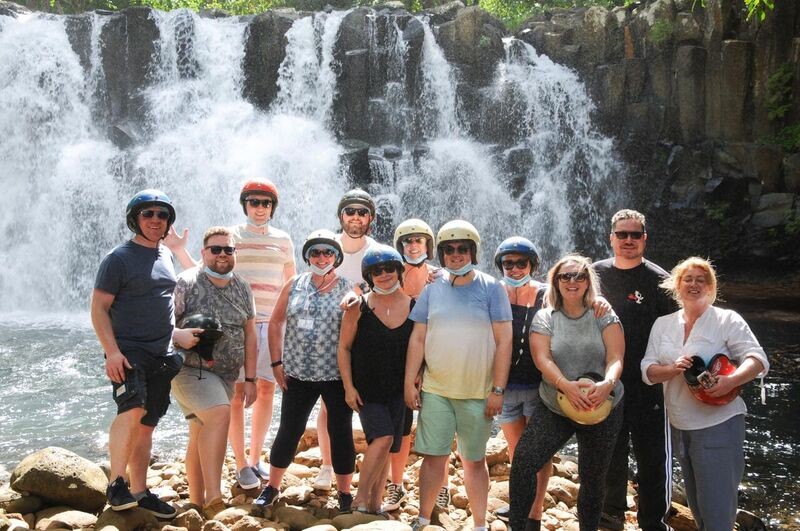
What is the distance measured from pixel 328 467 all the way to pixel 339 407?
29.0 inches

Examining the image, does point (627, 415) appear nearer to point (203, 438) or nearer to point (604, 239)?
point (203, 438)

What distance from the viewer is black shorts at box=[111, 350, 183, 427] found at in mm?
4215

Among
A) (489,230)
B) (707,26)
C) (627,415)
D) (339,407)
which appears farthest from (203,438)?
(707,26)

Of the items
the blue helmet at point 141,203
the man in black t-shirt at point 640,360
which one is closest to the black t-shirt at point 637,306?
the man in black t-shirt at point 640,360

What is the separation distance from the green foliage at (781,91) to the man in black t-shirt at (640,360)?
1496 cm

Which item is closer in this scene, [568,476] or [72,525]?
[72,525]

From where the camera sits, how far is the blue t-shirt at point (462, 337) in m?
4.26

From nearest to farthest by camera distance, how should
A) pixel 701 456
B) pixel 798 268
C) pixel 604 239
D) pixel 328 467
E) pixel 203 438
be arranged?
pixel 701 456, pixel 203 438, pixel 328 467, pixel 798 268, pixel 604 239

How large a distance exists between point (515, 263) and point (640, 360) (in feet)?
3.31

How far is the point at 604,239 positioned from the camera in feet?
59.4

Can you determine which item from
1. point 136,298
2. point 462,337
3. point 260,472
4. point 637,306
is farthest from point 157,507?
point 637,306

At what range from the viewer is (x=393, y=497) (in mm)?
4836

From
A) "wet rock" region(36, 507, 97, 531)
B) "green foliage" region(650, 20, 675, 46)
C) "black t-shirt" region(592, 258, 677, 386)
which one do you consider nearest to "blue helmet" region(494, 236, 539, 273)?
"black t-shirt" region(592, 258, 677, 386)

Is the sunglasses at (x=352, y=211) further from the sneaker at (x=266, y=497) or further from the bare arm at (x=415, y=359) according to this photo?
the sneaker at (x=266, y=497)
